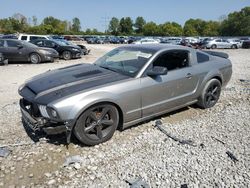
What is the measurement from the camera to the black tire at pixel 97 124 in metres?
3.93

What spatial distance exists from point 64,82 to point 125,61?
1.33 m

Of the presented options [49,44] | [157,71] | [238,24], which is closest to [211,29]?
[238,24]

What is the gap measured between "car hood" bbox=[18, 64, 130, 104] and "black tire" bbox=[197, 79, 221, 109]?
220cm

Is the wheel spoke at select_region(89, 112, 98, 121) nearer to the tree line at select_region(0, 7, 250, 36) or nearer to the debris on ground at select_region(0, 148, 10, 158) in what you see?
the debris on ground at select_region(0, 148, 10, 158)

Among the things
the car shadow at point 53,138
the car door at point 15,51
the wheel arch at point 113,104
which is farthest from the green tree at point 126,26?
the car shadow at point 53,138

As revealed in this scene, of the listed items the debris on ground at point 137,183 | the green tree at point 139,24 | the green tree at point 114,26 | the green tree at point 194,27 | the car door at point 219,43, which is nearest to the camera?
the debris on ground at point 137,183

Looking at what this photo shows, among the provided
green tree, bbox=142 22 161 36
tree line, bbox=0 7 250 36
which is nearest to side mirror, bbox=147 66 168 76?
tree line, bbox=0 7 250 36

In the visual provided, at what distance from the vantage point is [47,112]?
12.2ft

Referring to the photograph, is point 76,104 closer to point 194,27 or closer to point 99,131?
point 99,131

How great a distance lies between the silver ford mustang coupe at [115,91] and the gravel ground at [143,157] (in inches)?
12.7

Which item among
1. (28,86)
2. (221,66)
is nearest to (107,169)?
(28,86)

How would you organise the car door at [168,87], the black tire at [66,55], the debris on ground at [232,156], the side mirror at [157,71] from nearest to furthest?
the debris on ground at [232,156], the side mirror at [157,71], the car door at [168,87], the black tire at [66,55]

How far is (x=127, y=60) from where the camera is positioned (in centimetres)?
500

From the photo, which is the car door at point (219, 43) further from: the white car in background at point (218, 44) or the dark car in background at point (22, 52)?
the dark car in background at point (22, 52)
